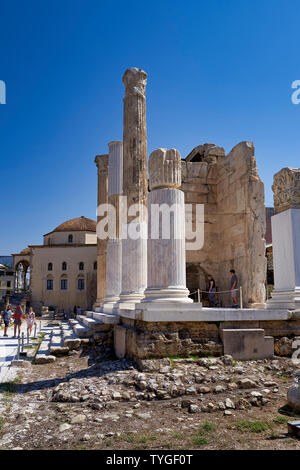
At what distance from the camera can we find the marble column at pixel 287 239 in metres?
8.64

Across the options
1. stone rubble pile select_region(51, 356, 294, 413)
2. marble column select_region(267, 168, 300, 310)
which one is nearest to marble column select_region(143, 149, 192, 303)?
stone rubble pile select_region(51, 356, 294, 413)

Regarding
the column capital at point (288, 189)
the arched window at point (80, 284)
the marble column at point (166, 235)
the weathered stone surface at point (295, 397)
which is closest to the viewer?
the weathered stone surface at point (295, 397)

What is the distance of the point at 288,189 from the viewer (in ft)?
29.3

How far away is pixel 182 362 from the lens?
7027 millimetres

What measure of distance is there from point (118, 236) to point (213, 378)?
9126mm

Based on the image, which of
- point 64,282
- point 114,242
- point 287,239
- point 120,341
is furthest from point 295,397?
point 64,282

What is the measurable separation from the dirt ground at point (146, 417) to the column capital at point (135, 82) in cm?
853

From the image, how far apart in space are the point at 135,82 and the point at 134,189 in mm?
3464

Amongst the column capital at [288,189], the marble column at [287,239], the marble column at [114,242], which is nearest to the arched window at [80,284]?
the marble column at [114,242]

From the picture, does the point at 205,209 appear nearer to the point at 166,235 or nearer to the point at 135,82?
the point at 135,82

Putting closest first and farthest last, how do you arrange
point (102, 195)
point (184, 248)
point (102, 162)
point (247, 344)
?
point (247, 344), point (184, 248), point (102, 195), point (102, 162)

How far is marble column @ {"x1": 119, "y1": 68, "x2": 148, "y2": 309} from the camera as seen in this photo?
1131 cm

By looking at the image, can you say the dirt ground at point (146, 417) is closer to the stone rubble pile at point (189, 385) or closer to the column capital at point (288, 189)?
the stone rubble pile at point (189, 385)

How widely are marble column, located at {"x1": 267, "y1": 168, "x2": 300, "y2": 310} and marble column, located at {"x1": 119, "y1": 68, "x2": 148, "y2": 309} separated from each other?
13.0 ft
